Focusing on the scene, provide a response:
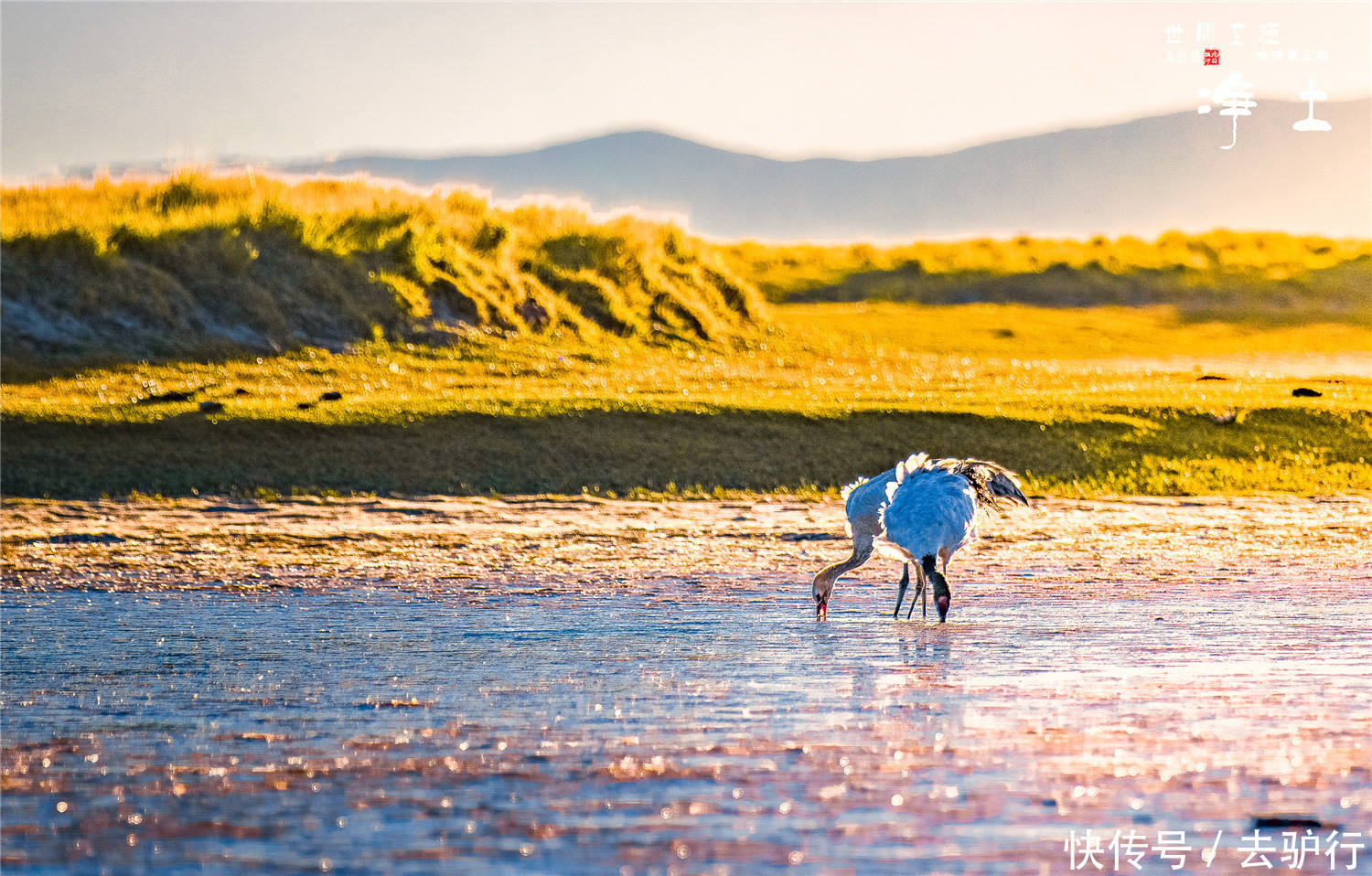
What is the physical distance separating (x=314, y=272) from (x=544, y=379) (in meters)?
4.15

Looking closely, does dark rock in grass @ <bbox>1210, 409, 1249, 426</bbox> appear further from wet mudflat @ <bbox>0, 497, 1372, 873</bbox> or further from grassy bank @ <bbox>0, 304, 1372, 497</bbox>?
wet mudflat @ <bbox>0, 497, 1372, 873</bbox>

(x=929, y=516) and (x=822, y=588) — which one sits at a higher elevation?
(x=929, y=516)

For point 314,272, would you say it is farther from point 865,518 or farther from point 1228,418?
point 865,518

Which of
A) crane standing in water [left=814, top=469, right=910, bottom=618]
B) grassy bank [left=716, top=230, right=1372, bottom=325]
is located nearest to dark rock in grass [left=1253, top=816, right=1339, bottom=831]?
crane standing in water [left=814, top=469, right=910, bottom=618]

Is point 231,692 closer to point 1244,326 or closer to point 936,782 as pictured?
point 936,782

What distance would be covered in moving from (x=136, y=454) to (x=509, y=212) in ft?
51.3

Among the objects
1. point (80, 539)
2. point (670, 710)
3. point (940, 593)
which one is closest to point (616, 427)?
point (80, 539)

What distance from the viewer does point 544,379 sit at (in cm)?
2211

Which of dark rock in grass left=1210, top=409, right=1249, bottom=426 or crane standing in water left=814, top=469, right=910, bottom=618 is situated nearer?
crane standing in water left=814, top=469, right=910, bottom=618

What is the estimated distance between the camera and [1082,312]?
41.9m

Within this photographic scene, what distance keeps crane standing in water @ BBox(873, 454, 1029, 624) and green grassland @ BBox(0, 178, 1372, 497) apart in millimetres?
5721

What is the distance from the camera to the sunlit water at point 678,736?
16.2 feet

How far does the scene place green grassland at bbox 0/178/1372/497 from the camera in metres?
15.7

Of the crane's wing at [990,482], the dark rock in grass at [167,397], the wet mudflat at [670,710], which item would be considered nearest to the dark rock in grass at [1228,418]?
the wet mudflat at [670,710]
